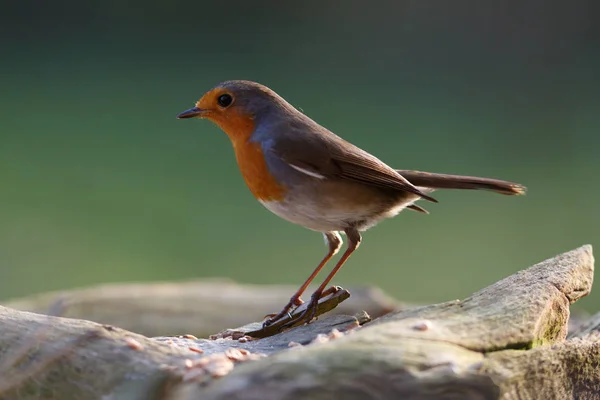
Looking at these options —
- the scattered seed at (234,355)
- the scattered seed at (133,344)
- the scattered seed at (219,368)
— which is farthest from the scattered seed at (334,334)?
the scattered seed at (133,344)

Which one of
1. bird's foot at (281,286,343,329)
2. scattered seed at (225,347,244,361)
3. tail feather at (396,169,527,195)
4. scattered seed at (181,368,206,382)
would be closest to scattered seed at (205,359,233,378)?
scattered seed at (181,368,206,382)

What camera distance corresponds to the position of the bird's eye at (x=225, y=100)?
261 cm

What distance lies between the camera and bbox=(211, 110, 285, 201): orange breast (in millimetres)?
2424

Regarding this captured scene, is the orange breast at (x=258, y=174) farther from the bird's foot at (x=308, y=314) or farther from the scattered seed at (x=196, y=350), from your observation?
the scattered seed at (x=196, y=350)

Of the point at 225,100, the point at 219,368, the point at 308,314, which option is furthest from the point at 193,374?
the point at 225,100

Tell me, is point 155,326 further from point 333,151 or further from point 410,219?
point 410,219

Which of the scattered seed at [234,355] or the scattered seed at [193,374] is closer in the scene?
the scattered seed at [193,374]

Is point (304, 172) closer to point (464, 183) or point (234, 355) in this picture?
point (464, 183)

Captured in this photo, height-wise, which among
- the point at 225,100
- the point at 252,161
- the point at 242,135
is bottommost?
the point at 252,161

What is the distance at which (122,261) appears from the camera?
6.16m

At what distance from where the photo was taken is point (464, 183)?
267 centimetres

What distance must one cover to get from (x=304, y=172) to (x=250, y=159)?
18 centimetres

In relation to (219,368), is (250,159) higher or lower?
higher

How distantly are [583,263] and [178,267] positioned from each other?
4.33 metres
